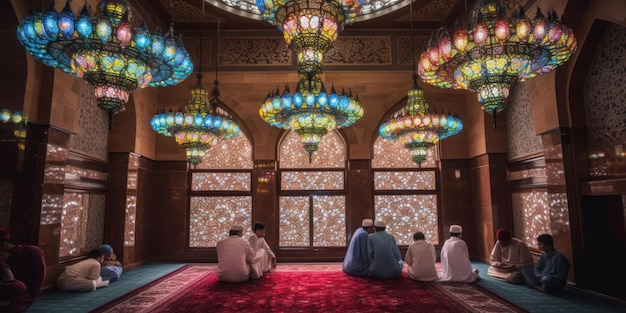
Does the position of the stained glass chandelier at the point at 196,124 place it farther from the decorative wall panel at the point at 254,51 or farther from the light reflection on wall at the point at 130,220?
the decorative wall panel at the point at 254,51

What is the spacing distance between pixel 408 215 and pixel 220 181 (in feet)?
12.1

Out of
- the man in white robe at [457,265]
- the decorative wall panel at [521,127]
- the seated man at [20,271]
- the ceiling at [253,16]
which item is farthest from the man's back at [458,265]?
the seated man at [20,271]

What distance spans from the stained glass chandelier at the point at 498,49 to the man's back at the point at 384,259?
2.39 meters

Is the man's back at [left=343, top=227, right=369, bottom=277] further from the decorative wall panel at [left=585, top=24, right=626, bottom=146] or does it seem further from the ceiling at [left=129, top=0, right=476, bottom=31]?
the ceiling at [left=129, top=0, right=476, bottom=31]

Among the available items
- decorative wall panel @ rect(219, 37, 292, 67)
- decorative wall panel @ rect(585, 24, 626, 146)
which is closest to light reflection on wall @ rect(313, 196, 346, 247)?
decorative wall panel @ rect(219, 37, 292, 67)

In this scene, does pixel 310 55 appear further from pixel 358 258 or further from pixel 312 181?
pixel 312 181

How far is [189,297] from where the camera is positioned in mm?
4480

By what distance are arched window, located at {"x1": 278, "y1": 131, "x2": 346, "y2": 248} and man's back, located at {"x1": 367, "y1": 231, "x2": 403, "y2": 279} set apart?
73.6 inches

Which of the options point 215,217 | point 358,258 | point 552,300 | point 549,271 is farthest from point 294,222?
point 552,300

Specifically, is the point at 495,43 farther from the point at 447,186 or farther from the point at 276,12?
the point at 447,186

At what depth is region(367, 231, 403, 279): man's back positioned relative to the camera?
5426mm

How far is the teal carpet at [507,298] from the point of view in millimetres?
3922

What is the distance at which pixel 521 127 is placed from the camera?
21.1 feet

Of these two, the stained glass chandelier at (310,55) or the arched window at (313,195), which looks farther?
the arched window at (313,195)
